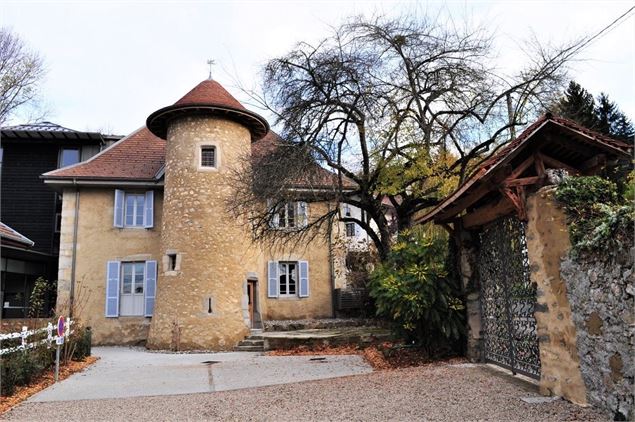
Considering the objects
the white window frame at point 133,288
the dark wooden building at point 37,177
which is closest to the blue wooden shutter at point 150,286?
the white window frame at point 133,288

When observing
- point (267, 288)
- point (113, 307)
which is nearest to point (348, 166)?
point (267, 288)

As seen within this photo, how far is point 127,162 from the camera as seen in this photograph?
1842cm

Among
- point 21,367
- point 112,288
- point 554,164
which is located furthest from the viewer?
point 112,288

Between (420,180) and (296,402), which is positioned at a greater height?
(420,180)

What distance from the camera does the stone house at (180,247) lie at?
49.1 feet

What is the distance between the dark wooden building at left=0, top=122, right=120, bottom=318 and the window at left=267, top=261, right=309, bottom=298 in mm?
9215

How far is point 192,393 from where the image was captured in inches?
289

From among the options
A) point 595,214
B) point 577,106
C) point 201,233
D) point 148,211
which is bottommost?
point 595,214

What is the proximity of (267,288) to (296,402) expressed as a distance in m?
12.2

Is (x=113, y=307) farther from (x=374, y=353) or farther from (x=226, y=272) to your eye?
(x=374, y=353)

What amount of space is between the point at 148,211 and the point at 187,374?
9411 millimetres

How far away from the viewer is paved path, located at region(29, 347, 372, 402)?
7.77 meters

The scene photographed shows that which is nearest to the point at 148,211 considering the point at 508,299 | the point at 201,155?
the point at 201,155

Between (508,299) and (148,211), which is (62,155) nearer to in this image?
(148,211)
